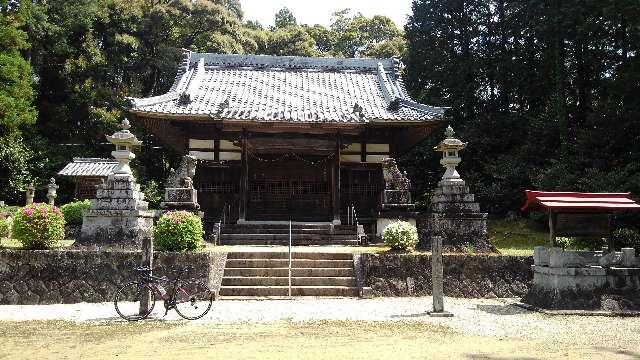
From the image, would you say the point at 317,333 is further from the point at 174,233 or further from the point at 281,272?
the point at 174,233

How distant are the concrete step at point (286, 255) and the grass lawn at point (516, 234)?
326 inches

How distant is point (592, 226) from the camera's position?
439 inches

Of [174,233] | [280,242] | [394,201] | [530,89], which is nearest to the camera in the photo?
[174,233]

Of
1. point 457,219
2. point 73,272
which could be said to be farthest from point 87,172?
point 457,219

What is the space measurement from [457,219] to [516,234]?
9420 millimetres

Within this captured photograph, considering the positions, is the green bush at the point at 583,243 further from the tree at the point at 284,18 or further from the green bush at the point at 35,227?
the tree at the point at 284,18

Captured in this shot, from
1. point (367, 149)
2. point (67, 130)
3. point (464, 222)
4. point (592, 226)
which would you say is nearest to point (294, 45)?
point (67, 130)

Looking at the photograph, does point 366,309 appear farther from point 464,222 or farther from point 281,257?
point 464,222

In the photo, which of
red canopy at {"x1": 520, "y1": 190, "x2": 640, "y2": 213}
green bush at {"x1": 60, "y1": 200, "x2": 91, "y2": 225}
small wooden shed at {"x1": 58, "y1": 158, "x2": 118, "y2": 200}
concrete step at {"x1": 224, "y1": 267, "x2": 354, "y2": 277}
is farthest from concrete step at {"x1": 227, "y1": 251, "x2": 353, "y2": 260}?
small wooden shed at {"x1": 58, "y1": 158, "x2": 118, "y2": 200}

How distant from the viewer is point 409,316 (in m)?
9.93

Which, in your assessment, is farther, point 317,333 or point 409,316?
point 409,316

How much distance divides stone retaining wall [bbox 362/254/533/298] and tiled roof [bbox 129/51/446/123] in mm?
6650

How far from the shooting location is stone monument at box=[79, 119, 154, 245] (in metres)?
13.7

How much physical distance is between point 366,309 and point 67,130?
31.7m
